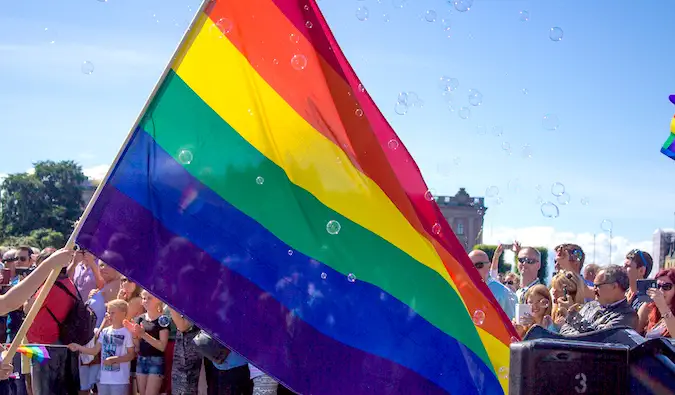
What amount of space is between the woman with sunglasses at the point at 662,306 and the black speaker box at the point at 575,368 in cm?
397

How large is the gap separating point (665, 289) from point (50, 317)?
5296 millimetres

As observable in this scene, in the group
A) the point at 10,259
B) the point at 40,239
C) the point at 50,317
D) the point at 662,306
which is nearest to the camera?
the point at 662,306

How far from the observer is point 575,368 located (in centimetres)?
211

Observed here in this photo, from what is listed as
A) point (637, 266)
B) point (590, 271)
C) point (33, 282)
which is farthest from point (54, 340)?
point (637, 266)

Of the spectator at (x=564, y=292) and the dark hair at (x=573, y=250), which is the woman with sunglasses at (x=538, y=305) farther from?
the dark hair at (x=573, y=250)

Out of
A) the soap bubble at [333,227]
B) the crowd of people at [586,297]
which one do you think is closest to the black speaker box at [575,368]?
the soap bubble at [333,227]

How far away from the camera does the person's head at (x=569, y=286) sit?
6.44m

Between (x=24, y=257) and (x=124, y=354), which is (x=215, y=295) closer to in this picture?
(x=124, y=354)

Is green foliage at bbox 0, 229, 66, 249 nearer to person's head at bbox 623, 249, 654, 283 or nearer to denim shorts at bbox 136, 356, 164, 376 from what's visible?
denim shorts at bbox 136, 356, 164, 376

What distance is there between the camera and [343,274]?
14.1 ft

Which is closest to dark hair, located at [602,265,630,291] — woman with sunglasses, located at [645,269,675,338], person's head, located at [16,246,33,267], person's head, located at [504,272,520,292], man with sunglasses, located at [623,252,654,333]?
woman with sunglasses, located at [645,269,675,338]

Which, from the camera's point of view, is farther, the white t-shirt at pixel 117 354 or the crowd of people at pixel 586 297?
the white t-shirt at pixel 117 354

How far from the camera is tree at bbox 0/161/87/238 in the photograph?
75812mm

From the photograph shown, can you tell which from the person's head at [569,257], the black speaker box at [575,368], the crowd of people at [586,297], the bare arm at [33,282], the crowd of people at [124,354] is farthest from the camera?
the crowd of people at [124,354]
